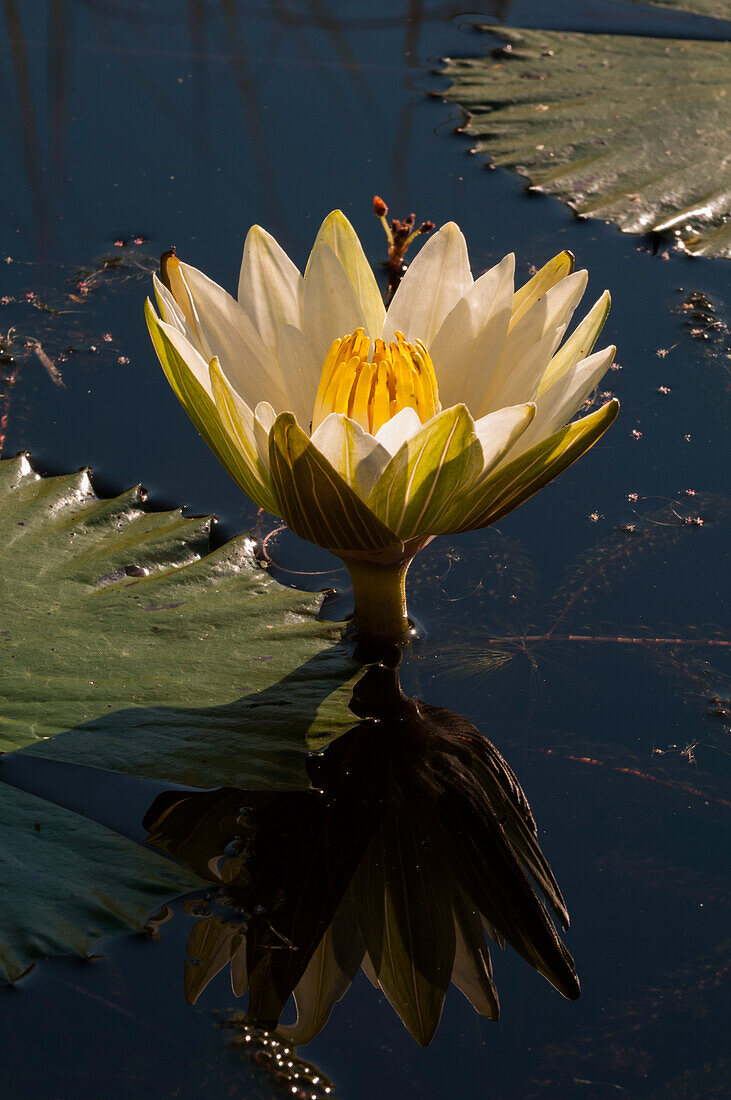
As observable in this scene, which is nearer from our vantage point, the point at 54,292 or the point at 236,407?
the point at 236,407

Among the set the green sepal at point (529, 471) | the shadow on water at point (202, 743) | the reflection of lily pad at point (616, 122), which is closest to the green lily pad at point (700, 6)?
the reflection of lily pad at point (616, 122)

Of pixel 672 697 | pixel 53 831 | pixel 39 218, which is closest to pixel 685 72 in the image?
pixel 39 218

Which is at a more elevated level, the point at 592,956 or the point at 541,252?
the point at 541,252

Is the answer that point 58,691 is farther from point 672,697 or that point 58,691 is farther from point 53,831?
point 672,697

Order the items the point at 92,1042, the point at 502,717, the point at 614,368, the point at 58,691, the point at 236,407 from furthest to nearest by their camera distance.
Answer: the point at 614,368 < the point at 502,717 < the point at 58,691 < the point at 236,407 < the point at 92,1042

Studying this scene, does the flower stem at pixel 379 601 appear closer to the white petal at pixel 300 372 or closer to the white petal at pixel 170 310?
the white petal at pixel 300 372

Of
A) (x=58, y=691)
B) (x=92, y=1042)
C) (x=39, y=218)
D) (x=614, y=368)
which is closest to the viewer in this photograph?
(x=92, y=1042)

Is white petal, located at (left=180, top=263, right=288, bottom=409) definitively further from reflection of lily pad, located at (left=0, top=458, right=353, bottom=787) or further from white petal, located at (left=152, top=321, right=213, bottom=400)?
reflection of lily pad, located at (left=0, top=458, right=353, bottom=787)

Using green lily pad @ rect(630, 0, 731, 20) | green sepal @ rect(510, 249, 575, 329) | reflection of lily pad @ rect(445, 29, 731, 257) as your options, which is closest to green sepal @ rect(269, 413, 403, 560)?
green sepal @ rect(510, 249, 575, 329)
